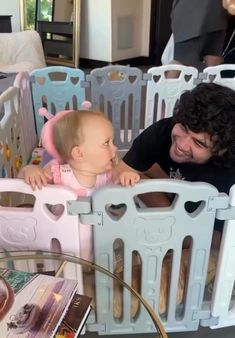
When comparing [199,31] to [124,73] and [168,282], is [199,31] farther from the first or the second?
[168,282]

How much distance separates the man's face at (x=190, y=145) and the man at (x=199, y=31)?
117 centimetres

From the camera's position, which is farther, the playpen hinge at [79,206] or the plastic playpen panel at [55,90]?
the plastic playpen panel at [55,90]

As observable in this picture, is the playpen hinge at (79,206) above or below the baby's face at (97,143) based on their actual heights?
below

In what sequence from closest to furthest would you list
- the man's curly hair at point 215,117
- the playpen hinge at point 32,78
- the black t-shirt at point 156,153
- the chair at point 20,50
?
the man's curly hair at point 215,117
the black t-shirt at point 156,153
the playpen hinge at point 32,78
the chair at point 20,50

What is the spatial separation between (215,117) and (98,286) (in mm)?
528

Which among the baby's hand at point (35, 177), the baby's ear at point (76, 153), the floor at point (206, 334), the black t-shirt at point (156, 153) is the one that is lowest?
the floor at point (206, 334)

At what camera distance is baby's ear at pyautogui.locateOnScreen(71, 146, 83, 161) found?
92 cm

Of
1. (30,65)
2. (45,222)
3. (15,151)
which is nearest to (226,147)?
(45,222)

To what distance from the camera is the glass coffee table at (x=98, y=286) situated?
0.92 meters

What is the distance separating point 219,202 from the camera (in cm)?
83

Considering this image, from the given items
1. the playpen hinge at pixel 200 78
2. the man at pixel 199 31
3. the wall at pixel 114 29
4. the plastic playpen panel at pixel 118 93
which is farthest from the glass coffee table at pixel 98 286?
the wall at pixel 114 29

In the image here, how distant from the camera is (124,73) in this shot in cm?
192

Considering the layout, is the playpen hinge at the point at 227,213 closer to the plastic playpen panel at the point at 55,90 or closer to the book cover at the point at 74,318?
the book cover at the point at 74,318

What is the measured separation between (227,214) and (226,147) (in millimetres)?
253
